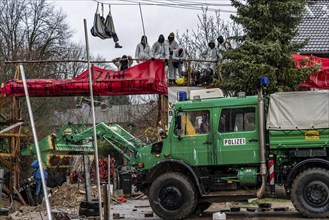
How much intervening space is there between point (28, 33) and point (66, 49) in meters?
3.34

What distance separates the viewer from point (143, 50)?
20.2m

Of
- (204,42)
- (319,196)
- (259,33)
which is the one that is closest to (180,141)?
(319,196)

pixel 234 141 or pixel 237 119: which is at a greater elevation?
pixel 237 119

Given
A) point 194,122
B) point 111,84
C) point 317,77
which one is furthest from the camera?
point 317,77

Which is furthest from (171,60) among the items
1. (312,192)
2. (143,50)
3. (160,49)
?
(312,192)

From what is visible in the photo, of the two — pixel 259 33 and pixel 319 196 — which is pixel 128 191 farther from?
pixel 319 196

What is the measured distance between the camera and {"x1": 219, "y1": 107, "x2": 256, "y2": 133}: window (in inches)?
574

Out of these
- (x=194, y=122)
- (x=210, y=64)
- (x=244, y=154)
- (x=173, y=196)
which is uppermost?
(x=210, y=64)

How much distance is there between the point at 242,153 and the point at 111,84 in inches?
235

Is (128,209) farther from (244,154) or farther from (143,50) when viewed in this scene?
(244,154)

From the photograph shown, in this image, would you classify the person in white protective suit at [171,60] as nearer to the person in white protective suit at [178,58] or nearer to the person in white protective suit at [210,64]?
the person in white protective suit at [178,58]

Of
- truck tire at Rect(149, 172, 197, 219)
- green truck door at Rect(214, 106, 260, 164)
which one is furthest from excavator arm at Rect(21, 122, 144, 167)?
green truck door at Rect(214, 106, 260, 164)

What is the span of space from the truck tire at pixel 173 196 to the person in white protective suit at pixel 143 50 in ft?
19.4

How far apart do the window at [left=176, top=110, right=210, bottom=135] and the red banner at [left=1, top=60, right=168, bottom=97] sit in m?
3.93
